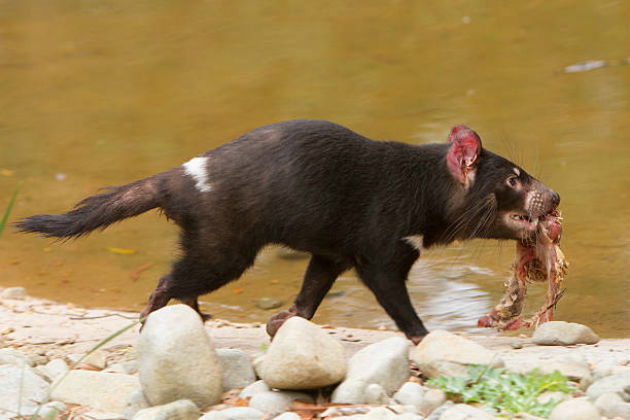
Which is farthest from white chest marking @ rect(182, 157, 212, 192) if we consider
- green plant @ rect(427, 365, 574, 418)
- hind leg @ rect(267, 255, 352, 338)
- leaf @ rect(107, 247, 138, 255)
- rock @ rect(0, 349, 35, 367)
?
leaf @ rect(107, 247, 138, 255)

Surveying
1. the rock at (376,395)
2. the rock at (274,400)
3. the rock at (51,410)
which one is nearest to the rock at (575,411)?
the rock at (376,395)

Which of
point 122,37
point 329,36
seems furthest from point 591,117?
point 122,37

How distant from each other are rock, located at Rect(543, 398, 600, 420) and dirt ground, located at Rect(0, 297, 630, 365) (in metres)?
0.82

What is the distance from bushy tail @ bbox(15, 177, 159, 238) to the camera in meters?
4.98

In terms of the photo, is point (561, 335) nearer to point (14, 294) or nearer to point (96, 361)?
point (96, 361)

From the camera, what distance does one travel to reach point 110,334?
5.50 meters

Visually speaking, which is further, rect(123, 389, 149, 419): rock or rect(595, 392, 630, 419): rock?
rect(123, 389, 149, 419): rock

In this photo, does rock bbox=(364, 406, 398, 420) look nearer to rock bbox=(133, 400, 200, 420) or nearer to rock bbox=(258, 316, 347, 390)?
rock bbox=(258, 316, 347, 390)

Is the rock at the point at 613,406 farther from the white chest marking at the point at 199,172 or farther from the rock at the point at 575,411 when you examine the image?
the white chest marking at the point at 199,172

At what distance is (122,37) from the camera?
1271cm

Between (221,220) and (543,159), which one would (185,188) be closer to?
(221,220)

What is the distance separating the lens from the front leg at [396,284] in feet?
16.2

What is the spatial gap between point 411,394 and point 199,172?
167cm

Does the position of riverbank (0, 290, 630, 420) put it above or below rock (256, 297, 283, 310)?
above
